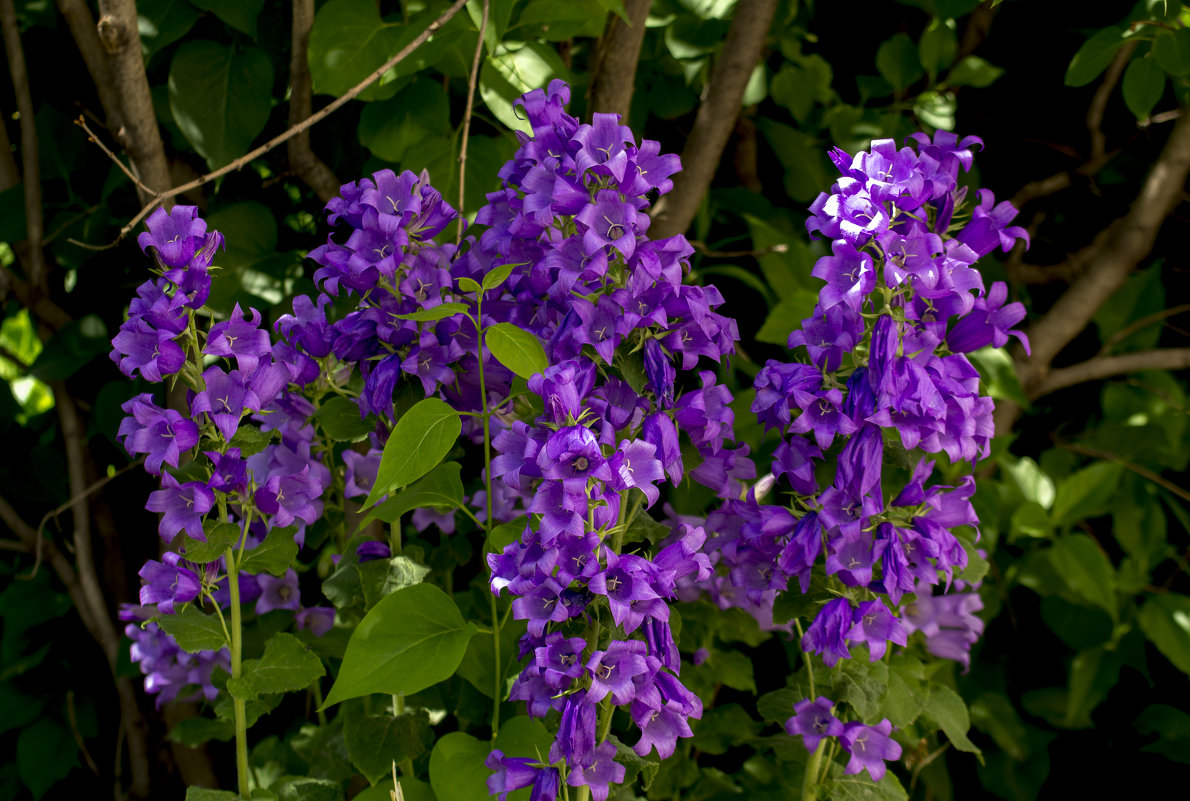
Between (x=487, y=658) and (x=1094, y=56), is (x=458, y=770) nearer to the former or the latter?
(x=487, y=658)

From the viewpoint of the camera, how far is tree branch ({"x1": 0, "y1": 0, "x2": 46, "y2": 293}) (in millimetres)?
1203

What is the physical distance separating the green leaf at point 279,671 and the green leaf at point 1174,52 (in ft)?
3.69

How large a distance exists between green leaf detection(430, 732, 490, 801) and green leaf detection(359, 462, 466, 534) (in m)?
0.19

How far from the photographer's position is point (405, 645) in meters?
0.69

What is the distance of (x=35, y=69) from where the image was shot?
1411mm

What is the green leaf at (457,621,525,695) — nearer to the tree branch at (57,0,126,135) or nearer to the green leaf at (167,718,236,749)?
the green leaf at (167,718,236,749)

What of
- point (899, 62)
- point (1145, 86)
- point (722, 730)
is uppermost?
point (1145, 86)

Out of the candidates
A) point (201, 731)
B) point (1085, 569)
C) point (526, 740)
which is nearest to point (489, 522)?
point (526, 740)

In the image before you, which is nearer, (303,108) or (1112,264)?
(303,108)

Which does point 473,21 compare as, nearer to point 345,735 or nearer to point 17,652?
point 345,735

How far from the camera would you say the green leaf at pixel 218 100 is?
114 cm

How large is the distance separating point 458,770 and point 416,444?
264 millimetres

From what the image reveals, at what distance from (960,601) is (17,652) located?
1285 millimetres

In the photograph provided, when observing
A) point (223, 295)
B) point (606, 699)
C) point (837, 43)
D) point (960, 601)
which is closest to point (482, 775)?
point (606, 699)
